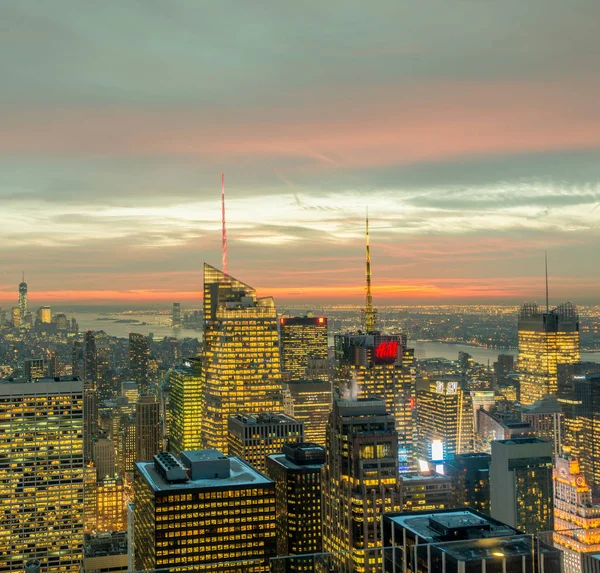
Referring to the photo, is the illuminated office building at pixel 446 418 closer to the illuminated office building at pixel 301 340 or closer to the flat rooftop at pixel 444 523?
the illuminated office building at pixel 301 340

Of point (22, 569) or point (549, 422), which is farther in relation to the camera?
point (549, 422)

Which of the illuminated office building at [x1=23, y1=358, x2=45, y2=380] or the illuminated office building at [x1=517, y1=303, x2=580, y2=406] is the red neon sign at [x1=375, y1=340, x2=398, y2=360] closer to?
the illuminated office building at [x1=517, y1=303, x2=580, y2=406]

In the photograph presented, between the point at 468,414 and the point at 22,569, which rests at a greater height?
the point at 468,414

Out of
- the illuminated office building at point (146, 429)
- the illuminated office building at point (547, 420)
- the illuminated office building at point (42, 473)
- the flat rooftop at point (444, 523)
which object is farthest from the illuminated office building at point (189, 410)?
the flat rooftop at point (444, 523)

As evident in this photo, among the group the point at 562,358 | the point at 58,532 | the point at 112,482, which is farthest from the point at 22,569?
the point at 562,358

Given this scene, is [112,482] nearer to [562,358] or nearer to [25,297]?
[25,297]

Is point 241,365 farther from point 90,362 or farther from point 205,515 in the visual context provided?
point 205,515

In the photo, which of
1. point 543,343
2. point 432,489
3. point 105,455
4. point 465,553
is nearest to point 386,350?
point 543,343
